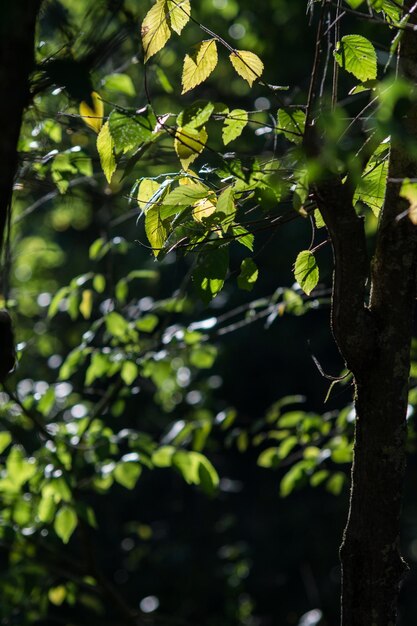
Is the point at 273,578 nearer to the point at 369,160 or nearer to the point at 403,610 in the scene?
the point at 403,610

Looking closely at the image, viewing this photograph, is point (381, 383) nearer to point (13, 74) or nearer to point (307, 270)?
point (307, 270)

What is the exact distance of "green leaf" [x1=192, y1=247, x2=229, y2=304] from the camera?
3.93ft

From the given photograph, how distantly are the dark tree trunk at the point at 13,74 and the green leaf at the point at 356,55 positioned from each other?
0.61 metres

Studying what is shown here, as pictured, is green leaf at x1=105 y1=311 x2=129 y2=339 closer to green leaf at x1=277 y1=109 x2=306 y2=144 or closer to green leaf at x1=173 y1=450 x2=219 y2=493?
green leaf at x1=173 y1=450 x2=219 y2=493

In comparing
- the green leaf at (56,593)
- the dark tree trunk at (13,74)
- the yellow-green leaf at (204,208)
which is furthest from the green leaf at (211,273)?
the green leaf at (56,593)

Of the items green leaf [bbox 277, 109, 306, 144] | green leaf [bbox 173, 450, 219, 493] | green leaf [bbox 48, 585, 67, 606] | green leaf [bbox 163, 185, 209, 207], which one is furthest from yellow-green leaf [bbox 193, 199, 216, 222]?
green leaf [bbox 48, 585, 67, 606]

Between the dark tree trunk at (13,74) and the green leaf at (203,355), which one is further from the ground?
the dark tree trunk at (13,74)

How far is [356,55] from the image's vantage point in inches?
48.9

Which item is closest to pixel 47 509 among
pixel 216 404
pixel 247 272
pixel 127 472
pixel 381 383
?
pixel 127 472

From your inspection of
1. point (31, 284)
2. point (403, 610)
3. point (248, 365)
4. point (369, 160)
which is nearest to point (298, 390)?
point (248, 365)

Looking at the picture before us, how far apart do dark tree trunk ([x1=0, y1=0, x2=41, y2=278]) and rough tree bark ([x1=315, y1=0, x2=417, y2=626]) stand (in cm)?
52

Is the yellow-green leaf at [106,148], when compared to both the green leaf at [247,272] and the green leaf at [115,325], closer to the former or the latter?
the green leaf at [247,272]

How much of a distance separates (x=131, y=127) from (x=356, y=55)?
0.40m

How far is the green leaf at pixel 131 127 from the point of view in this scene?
111 centimetres
